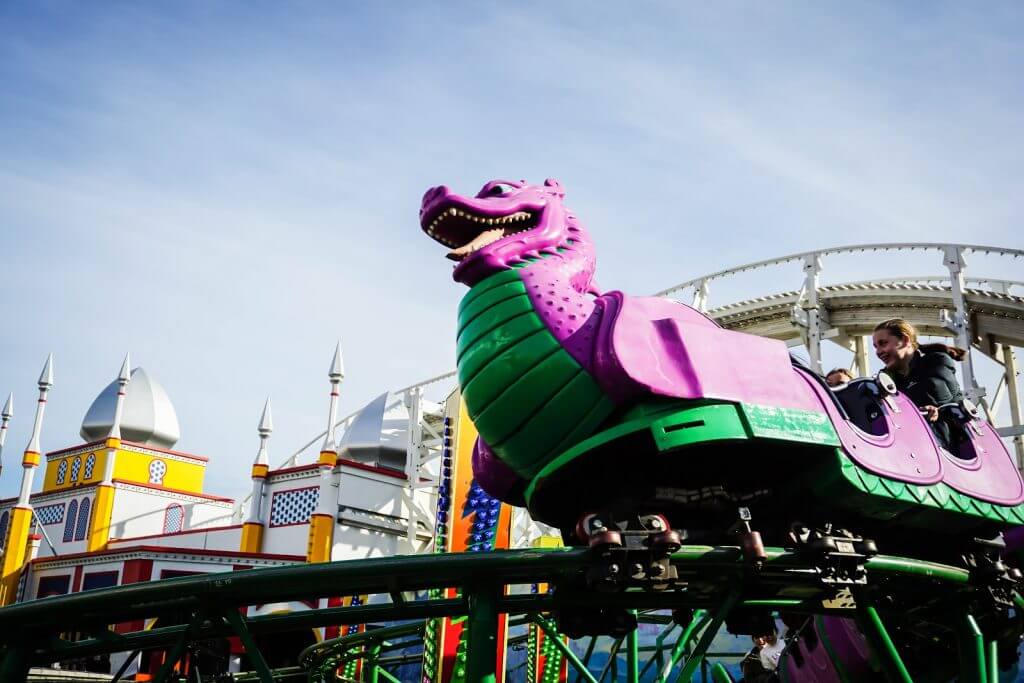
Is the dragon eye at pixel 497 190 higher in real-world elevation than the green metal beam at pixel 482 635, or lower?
higher

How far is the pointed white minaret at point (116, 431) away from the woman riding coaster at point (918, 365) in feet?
70.3

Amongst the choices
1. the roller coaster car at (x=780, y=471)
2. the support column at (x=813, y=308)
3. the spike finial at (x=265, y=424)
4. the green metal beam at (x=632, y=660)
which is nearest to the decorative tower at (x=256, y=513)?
the spike finial at (x=265, y=424)

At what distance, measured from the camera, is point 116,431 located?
24.9 metres

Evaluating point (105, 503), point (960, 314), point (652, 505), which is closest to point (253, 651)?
point (652, 505)

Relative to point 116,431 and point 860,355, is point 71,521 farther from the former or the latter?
point 860,355

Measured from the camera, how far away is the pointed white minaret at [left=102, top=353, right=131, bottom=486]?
78.4ft

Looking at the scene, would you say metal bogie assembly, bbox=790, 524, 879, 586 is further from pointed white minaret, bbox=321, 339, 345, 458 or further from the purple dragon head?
pointed white minaret, bbox=321, 339, 345, 458

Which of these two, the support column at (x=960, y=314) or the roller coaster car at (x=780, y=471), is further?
the support column at (x=960, y=314)

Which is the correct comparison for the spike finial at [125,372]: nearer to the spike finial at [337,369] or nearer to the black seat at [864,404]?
the spike finial at [337,369]

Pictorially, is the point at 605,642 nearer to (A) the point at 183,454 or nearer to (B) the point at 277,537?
(B) the point at 277,537

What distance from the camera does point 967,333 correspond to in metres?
13.8

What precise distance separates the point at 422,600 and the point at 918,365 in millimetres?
3119

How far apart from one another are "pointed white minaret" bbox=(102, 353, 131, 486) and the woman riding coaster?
70.3 feet

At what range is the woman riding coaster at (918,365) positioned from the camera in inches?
221
